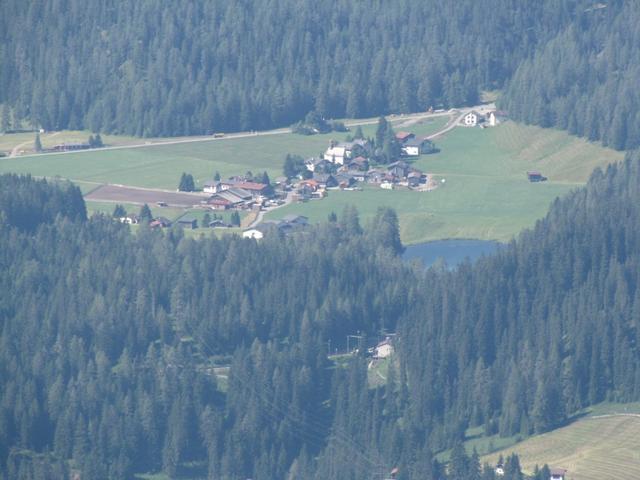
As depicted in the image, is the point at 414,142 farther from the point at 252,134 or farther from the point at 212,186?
the point at 212,186

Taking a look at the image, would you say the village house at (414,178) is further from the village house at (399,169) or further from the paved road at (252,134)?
the paved road at (252,134)

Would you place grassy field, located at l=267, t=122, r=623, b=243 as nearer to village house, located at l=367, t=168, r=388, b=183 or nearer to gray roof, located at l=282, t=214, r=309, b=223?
gray roof, located at l=282, t=214, r=309, b=223

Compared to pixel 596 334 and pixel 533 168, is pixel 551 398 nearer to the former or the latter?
pixel 596 334

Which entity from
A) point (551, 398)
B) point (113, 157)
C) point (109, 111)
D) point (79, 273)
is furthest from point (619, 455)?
point (109, 111)

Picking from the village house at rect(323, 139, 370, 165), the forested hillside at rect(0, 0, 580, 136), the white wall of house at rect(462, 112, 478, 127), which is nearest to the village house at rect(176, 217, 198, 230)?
the village house at rect(323, 139, 370, 165)

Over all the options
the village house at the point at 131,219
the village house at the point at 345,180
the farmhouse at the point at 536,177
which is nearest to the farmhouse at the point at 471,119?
the farmhouse at the point at 536,177

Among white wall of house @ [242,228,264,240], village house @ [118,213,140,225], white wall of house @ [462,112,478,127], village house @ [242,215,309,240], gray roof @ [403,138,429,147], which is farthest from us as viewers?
white wall of house @ [462,112,478,127]
